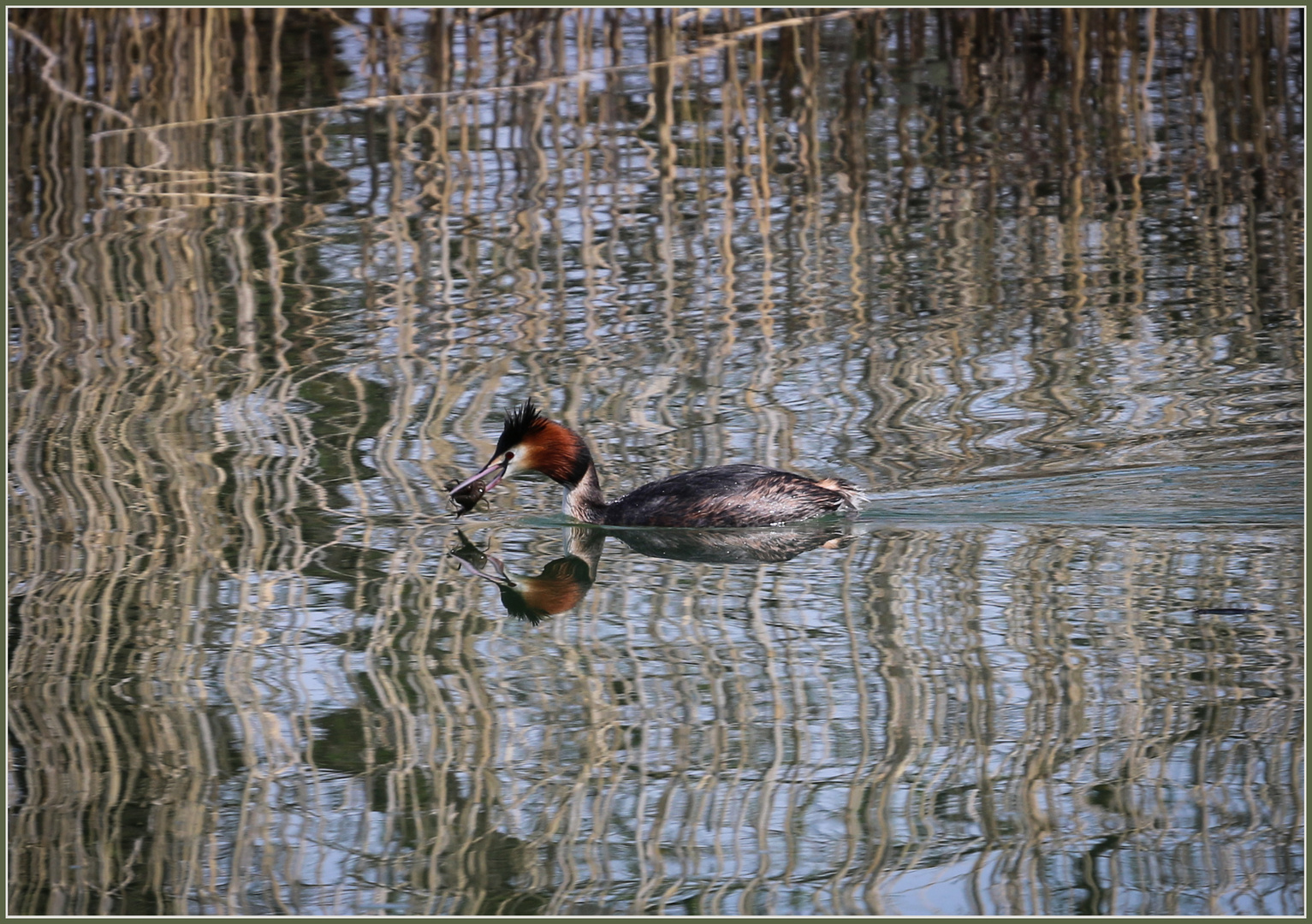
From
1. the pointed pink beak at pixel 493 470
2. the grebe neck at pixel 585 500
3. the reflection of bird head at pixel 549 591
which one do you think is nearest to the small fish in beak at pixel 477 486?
the pointed pink beak at pixel 493 470

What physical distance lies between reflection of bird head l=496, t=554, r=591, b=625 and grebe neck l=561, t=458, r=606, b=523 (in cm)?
50

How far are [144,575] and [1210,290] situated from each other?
5998mm

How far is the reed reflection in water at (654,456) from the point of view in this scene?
4.40m

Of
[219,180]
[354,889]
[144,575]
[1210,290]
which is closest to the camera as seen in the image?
[354,889]

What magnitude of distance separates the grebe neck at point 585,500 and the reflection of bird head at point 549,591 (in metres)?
0.50

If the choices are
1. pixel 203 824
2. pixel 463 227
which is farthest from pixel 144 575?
pixel 463 227

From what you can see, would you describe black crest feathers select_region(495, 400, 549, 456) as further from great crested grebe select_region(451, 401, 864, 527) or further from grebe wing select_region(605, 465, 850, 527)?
grebe wing select_region(605, 465, 850, 527)

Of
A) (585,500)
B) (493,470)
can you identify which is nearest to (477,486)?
(493,470)

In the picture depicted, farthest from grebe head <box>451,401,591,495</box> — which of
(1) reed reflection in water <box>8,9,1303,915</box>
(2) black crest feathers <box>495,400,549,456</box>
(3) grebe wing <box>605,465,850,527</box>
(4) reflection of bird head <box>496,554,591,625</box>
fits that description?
(4) reflection of bird head <box>496,554,591,625</box>

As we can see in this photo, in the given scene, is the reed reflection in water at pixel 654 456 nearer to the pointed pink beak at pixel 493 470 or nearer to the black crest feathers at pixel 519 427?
the pointed pink beak at pixel 493 470

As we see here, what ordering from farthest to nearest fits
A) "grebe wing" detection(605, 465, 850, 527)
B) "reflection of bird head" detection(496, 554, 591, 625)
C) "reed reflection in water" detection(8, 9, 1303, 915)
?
"grebe wing" detection(605, 465, 850, 527), "reflection of bird head" detection(496, 554, 591, 625), "reed reflection in water" detection(8, 9, 1303, 915)

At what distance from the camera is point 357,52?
14.6m

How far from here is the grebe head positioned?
6.98 metres

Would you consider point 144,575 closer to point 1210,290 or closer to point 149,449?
point 149,449
